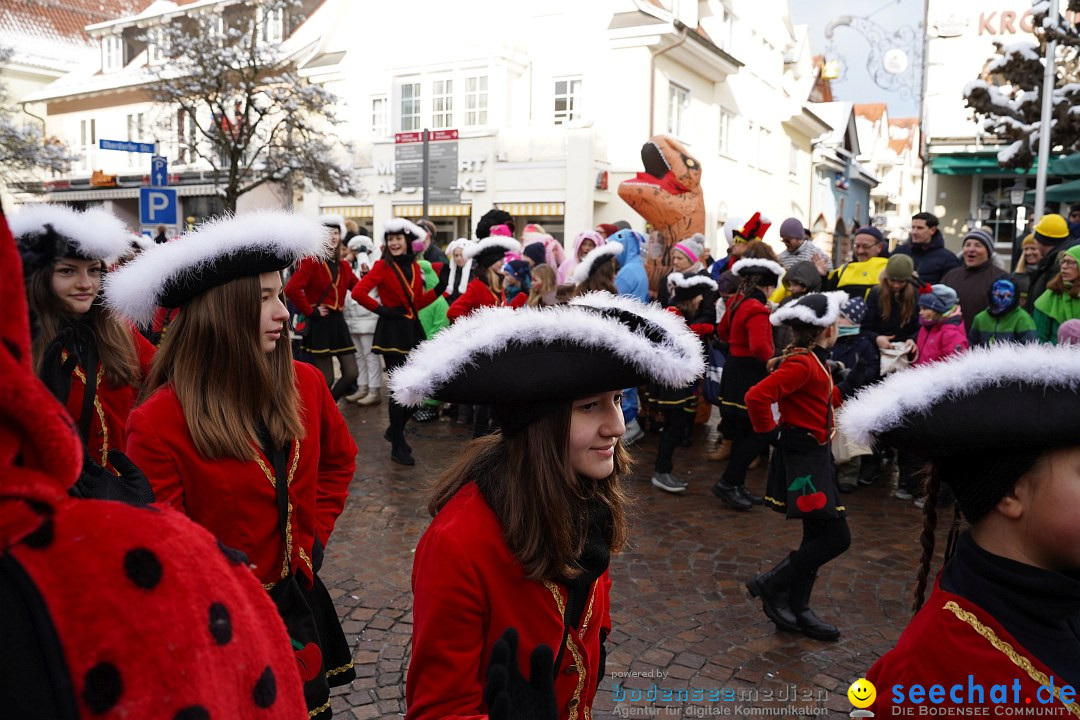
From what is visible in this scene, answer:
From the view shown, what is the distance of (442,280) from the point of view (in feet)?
33.3

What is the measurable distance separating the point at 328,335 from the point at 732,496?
5121mm

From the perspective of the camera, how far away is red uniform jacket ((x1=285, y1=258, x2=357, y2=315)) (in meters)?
8.84

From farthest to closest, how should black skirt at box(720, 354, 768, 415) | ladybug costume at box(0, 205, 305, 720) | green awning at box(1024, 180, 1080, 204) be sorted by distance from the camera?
1. green awning at box(1024, 180, 1080, 204)
2. black skirt at box(720, 354, 768, 415)
3. ladybug costume at box(0, 205, 305, 720)

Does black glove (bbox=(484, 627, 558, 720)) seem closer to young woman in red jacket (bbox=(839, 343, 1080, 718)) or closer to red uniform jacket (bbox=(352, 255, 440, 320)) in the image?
young woman in red jacket (bbox=(839, 343, 1080, 718))

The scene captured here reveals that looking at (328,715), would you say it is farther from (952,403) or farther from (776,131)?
(776,131)

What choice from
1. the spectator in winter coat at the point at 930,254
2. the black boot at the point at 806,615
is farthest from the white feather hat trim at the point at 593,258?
the black boot at the point at 806,615

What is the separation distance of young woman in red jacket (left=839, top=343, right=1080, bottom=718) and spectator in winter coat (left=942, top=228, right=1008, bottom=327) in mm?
6795

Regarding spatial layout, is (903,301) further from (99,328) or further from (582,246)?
(99,328)

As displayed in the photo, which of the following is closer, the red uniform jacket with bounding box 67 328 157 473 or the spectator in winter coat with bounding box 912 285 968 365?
the red uniform jacket with bounding box 67 328 157 473

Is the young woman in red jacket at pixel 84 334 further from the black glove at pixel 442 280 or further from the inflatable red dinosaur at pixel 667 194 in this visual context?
the inflatable red dinosaur at pixel 667 194

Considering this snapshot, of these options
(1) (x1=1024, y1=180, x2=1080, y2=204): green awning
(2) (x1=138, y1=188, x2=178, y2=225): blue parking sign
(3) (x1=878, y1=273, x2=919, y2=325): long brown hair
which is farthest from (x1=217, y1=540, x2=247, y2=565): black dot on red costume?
(1) (x1=1024, y1=180, x2=1080, y2=204): green awning

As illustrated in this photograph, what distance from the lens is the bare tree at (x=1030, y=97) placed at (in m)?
12.3

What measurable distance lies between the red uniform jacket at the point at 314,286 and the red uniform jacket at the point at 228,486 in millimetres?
6333

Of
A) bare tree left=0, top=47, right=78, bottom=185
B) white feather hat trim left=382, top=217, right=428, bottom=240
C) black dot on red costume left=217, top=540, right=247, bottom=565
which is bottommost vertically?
black dot on red costume left=217, top=540, right=247, bottom=565
